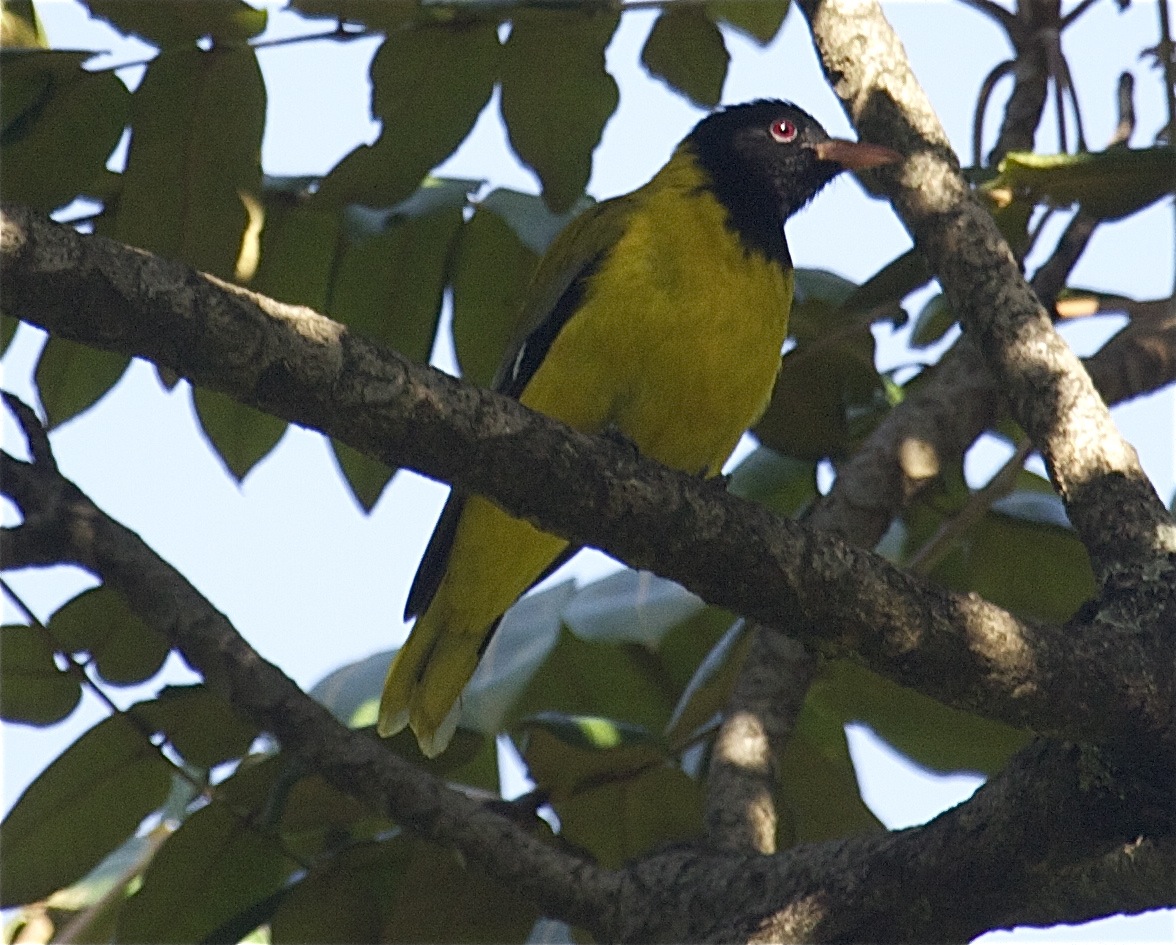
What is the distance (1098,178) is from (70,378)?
7.60 ft

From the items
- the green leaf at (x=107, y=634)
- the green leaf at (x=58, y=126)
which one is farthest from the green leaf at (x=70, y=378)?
the green leaf at (x=107, y=634)

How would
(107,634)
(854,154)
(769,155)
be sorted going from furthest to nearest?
(769,155), (854,154), (107,634)

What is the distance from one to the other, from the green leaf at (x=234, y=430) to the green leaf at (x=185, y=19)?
805 millimetres

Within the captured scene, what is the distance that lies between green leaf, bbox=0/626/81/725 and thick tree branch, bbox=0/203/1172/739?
1352 millimetres

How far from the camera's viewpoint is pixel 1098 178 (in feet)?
10.8

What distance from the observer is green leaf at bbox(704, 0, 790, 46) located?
12.9 ft

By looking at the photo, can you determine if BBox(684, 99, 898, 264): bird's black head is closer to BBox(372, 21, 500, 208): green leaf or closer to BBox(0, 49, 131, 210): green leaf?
BBox(372, 21, 500, 208): green leaf

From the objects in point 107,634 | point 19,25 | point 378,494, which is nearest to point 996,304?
point 378,494

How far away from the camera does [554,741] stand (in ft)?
11.1

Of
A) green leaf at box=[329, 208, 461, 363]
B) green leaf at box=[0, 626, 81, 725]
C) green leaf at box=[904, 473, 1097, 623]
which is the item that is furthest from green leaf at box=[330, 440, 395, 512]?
green leaf at box=[904, 473, 1097, 623]

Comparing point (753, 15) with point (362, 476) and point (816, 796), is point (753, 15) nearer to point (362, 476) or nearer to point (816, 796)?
point (362, 476)

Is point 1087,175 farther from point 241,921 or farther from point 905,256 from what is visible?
point 241,921

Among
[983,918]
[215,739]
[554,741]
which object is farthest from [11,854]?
[983,918]

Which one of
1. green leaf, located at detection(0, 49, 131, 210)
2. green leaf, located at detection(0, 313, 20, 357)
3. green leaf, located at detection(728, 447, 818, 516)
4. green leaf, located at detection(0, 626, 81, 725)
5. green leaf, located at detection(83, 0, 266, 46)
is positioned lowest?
green leaf, located at detection(0, 626, 81, 725)
